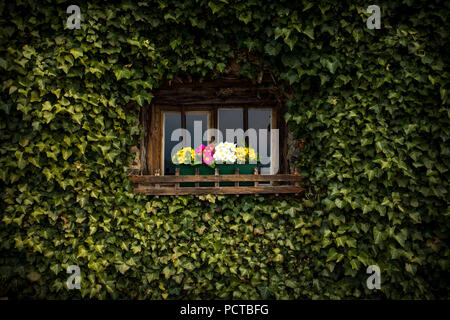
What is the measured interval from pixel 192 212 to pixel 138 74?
1751mm

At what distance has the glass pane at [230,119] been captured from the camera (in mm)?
3505

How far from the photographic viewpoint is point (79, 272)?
2.77 metres

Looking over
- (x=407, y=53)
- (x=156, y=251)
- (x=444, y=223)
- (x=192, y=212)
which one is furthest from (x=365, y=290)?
(x=407, y=53)

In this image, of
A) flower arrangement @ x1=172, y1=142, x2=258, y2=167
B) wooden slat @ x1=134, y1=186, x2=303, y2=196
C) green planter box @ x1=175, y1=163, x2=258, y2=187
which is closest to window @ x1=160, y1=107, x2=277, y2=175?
flower arrangement @ x1=172, y1=142, x2=258, y2=167

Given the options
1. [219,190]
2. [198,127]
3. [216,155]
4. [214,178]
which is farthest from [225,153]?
[198,127]

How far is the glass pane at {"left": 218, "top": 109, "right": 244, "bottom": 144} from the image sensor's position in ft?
11.5

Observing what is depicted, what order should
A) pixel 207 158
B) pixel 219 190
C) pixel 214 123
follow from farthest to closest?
pixel 214 123 < pixel 207 158 < pixel 219 190

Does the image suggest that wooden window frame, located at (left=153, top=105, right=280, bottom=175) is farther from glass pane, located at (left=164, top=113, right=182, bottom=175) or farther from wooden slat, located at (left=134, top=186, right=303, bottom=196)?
wooden slat, located at (left=134, top=186, right=303, bottom=196)

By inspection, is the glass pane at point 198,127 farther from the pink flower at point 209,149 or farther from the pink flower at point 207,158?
the pink flower at point 207,158

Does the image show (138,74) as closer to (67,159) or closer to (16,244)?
(67,159)

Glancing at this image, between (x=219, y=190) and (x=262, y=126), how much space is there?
1.15m

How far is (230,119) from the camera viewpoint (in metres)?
3.52

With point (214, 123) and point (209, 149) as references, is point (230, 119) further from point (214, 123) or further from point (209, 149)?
point (209, 149)

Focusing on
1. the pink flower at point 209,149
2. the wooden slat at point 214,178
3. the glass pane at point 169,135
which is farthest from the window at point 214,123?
the pink flower at point 209,149
